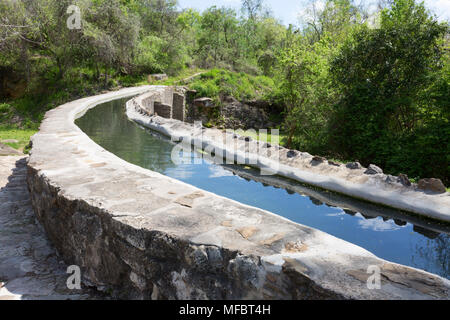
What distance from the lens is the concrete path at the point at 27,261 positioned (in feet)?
7.66

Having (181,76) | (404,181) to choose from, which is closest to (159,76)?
(181,76)

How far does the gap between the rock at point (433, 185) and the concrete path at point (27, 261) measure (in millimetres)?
3159

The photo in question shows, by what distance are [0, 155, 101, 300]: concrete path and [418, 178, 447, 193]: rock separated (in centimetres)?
316

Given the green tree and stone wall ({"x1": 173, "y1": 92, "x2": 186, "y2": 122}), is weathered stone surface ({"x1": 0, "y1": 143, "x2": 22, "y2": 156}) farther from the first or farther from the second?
stone wall ({"x1": 173, "y1": 92, "x2": 186, "y2": 122})

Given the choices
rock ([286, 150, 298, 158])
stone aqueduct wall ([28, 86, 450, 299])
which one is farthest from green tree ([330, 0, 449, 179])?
stone aqueduct wall ([28, 86, 450, 299])

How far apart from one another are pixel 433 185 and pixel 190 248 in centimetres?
274

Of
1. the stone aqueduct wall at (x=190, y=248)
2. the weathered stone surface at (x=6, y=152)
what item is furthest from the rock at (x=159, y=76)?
the stone aqueduct wall at (x=190, y=248)

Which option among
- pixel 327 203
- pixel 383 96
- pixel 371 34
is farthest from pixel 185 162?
pixel 371 34

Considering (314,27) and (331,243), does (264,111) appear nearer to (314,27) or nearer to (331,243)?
(314,27)

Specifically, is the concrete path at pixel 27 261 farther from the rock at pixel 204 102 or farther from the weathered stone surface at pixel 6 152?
Result: the rock at pixel 204 102

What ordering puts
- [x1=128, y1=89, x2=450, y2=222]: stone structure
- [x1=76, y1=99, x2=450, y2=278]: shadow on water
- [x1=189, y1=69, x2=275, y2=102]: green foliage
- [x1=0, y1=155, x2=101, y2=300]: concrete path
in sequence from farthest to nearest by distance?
[x1=189, y1=69, x2=275, y2=102]: green foliage < [x1=128, y1=89, x2=450, y2=222]: stone structure < [x1=76, y1=99, x2=450, y2=278]: shadow on water < [x1=0, y1=155, x2=101, y2=300]: concrete path

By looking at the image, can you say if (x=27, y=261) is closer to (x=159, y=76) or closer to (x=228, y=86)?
(x=228, y=86)

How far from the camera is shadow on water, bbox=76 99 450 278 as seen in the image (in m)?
2.60
